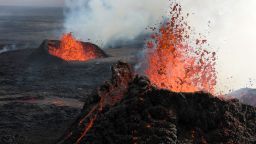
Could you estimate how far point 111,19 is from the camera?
68.6m

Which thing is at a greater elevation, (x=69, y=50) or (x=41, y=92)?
(x=69, y=50)

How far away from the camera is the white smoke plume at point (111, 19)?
62406 millimetres

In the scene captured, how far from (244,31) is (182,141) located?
68.9 feet

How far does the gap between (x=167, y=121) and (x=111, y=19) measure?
57.7 metres

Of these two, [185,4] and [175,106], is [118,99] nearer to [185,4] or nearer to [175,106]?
[175,106]

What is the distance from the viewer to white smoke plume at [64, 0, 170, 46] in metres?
62.4

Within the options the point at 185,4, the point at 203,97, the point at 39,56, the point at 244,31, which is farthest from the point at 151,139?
the point at 185,4

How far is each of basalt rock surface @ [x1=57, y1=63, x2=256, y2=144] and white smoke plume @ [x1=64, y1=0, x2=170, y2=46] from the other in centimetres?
4585

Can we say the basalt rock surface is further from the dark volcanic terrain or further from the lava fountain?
the lava fountain

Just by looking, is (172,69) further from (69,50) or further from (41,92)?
(69,50)

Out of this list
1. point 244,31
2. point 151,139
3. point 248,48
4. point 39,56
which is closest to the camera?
point 151,139

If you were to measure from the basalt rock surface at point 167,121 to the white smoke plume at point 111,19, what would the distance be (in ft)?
150

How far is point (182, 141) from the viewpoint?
37.9 feet

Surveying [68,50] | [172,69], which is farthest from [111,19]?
[172,69]
